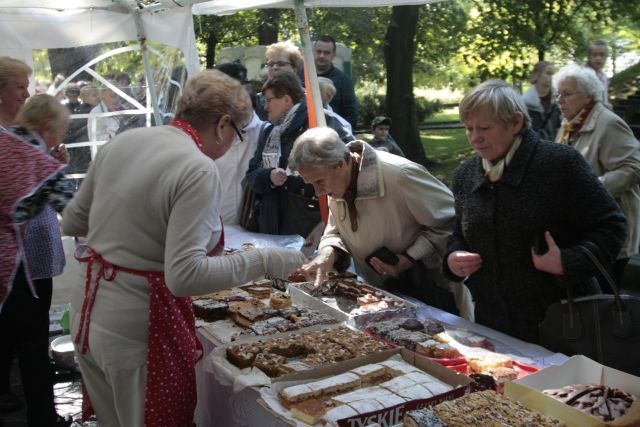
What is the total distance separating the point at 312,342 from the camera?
239cm

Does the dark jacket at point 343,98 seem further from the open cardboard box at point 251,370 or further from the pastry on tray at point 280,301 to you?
the open cardboard box at point 251,370

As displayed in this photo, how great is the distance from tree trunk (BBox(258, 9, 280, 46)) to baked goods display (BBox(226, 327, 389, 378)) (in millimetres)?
9209

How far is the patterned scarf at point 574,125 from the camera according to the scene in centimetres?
365

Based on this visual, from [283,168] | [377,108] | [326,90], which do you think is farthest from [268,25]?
[377,108]

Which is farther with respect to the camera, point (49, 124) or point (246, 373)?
point (49, 124)

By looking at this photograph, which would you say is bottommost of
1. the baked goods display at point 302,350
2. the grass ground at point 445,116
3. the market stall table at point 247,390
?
the grass ground at point 445,116

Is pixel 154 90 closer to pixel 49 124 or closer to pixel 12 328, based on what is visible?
pixel 49 124

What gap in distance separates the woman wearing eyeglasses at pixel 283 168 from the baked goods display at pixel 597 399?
2.38 m

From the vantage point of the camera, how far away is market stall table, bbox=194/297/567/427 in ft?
7.27

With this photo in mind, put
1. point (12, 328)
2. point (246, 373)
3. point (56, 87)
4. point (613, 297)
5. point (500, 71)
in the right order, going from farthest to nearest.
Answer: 1. point (500, 71)
2. point (56, 87)
3. point (12, 328)
4. point (246, 373)
5. point (613, 297)

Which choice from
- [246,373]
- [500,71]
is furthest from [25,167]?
[500,71]

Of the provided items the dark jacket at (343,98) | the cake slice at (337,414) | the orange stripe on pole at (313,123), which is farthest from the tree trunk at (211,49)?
the cake slice at (337,414)

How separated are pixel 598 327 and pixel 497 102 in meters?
0.84

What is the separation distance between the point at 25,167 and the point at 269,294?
127 cm
